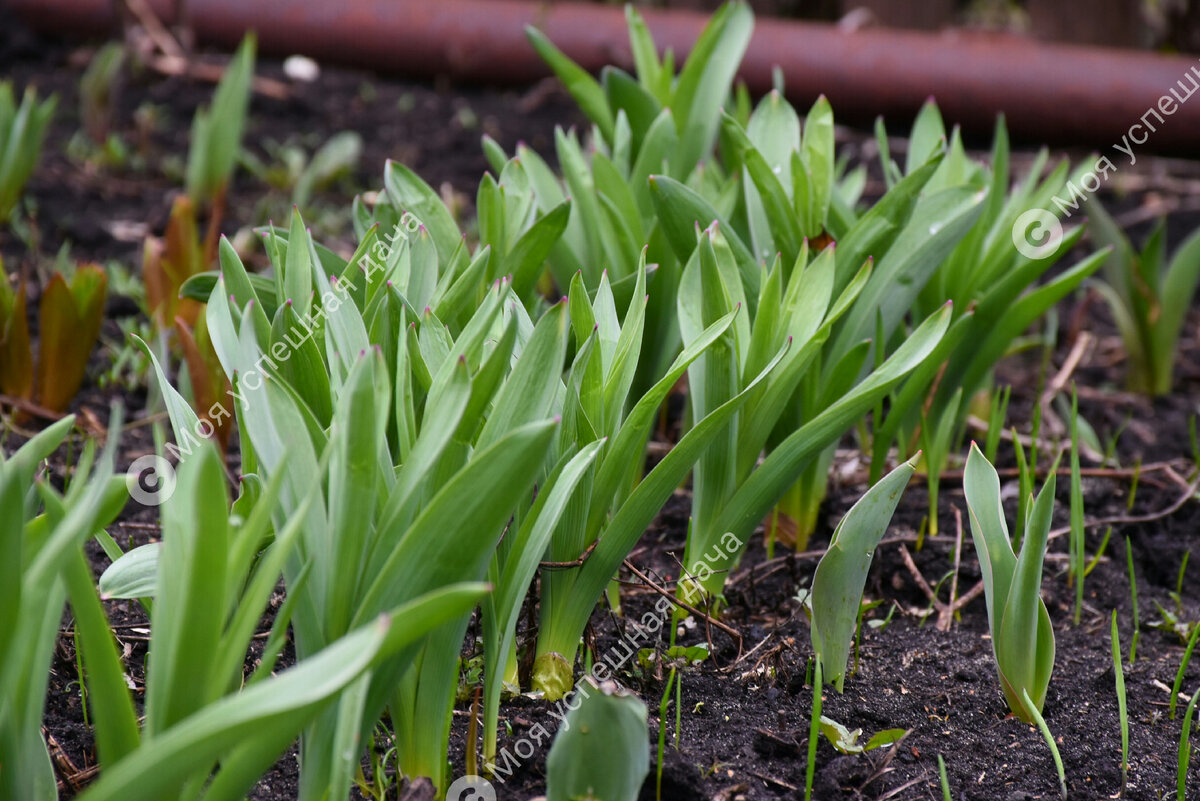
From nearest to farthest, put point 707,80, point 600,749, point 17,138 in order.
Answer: point 600,749, point 707,80, point 17,138

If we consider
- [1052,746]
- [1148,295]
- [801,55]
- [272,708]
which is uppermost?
[801,55]

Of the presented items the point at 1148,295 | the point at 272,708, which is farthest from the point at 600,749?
the point at 1148,295

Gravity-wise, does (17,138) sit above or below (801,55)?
below

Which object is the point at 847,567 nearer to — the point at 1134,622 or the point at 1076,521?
the point at 1076,521

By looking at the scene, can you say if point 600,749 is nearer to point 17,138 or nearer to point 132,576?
point 132,576

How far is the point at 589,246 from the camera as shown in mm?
1792

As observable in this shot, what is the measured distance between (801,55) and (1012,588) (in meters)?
2.79

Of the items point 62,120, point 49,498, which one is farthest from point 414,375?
point 62,120

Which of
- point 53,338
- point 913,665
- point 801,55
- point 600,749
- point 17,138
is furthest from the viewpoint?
point 801,55

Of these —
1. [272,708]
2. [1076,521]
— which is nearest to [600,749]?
[272,708]

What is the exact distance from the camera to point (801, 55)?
3.59 metres

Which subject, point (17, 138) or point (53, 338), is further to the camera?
point (17, 138)

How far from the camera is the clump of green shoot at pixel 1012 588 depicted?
3.63 feet

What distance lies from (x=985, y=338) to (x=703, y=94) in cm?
65
